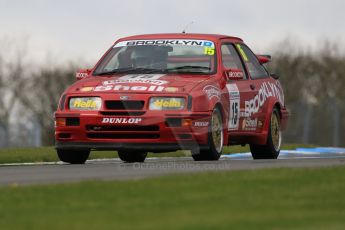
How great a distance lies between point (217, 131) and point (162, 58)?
131cm

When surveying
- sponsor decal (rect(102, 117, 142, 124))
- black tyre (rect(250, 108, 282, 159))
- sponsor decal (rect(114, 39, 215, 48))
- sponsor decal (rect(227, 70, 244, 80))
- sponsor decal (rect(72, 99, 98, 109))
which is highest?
sponsor decal (rect(114, 39, 215, 48))

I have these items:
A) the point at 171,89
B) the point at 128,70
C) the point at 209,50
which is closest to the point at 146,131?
the point at 171,89

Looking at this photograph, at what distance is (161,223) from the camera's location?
6.72m

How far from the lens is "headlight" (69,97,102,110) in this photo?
516 inches

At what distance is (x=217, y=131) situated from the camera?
1348cm

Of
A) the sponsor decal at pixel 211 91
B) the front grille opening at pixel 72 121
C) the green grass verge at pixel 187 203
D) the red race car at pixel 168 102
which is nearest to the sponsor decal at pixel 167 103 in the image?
the red race car at pixel 168 102

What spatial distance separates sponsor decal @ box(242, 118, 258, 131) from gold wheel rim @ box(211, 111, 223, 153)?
0.90 m

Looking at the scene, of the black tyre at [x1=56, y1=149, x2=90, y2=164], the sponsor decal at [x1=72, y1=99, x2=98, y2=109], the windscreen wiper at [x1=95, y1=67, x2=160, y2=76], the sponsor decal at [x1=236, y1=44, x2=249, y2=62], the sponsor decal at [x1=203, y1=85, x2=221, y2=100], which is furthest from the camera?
the sponsor decal at [x1=236, y1=44, x2=249, y2=62]

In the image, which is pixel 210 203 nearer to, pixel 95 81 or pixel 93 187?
pixel 93 187

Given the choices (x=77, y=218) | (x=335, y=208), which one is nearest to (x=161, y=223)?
(x=77, y=218)

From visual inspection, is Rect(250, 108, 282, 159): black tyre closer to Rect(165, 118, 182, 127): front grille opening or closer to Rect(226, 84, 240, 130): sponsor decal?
Rect(226, 84, 240, 130): sponsor decal

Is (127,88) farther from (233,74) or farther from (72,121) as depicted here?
(233,74)

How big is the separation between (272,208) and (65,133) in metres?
6.00

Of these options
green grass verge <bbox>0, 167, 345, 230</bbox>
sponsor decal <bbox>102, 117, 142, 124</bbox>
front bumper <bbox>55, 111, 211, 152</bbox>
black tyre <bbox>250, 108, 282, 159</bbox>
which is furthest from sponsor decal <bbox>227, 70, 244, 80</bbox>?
green grass verge <bbox>0, 167, 345, 230</bbox>
